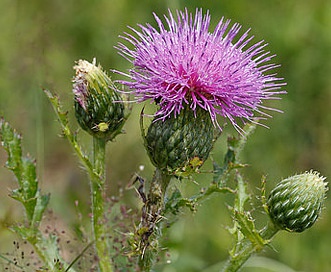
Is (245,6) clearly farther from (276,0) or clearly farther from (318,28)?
(318,28)

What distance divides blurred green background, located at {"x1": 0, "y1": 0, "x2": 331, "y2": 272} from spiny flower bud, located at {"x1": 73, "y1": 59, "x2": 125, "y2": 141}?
1696 millimetres

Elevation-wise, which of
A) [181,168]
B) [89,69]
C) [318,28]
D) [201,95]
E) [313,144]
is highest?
[318,28]

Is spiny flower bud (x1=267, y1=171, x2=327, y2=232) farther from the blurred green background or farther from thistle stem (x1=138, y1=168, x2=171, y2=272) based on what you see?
the blurred green background

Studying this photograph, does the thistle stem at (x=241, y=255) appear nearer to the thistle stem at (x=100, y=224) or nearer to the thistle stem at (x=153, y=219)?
the thistle stem at (x=153, y=219)

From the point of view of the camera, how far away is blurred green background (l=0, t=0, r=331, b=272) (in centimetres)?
490

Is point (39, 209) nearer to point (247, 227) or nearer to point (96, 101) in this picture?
point (96, 101)

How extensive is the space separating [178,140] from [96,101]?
0.48 metres

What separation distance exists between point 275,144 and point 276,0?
4.91ft

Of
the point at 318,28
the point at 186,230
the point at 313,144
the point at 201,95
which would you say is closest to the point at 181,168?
the point at 201,95

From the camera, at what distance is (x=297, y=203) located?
2.89 m

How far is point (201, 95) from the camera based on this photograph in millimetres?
2863

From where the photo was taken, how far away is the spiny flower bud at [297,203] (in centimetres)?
289

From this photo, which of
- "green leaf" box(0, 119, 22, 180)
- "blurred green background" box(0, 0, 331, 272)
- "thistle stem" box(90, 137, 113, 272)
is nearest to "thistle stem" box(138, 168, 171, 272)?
"thistle stem" box(90, 137, 113, 272)

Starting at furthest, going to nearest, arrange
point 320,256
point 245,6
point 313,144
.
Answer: point 245,6 → point 313,144 → point 320,256
